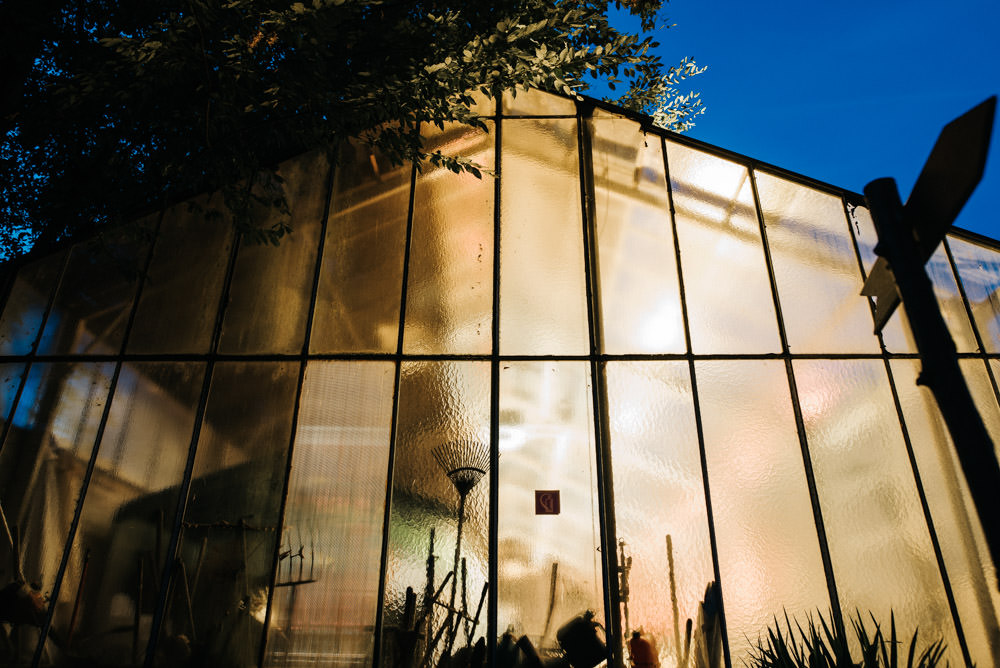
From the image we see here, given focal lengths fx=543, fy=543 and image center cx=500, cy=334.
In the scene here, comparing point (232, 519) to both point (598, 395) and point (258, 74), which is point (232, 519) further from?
point (258, 74)

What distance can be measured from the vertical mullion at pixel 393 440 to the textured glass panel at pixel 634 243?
2113mm

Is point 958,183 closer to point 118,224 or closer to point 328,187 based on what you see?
point 328,187

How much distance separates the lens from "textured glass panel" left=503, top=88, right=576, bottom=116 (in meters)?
6.75

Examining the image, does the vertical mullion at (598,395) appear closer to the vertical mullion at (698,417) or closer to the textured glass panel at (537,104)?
the textured glass panel at (537,104)

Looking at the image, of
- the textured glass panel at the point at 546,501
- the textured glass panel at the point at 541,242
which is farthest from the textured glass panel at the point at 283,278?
the textured glass panel at the point at 546,501

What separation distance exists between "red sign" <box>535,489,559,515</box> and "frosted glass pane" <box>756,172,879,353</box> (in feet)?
9.36

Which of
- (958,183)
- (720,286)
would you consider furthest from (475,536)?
(958,183)

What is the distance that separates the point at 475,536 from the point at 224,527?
2.29 m

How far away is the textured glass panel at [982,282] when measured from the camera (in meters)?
5.61

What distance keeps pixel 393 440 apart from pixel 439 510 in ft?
2.60

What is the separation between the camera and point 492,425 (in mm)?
5254

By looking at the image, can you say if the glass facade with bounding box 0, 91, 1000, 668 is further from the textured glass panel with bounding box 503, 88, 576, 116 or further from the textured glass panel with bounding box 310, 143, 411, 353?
the textured glass panel with bounding box 503, 88, 576, 116

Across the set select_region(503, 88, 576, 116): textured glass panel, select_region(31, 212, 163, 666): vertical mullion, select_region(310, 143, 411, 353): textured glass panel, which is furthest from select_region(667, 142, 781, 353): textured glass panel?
select_region(31, 212, 163, 666): vertical mullion

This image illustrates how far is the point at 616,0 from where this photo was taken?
6.43 meters
